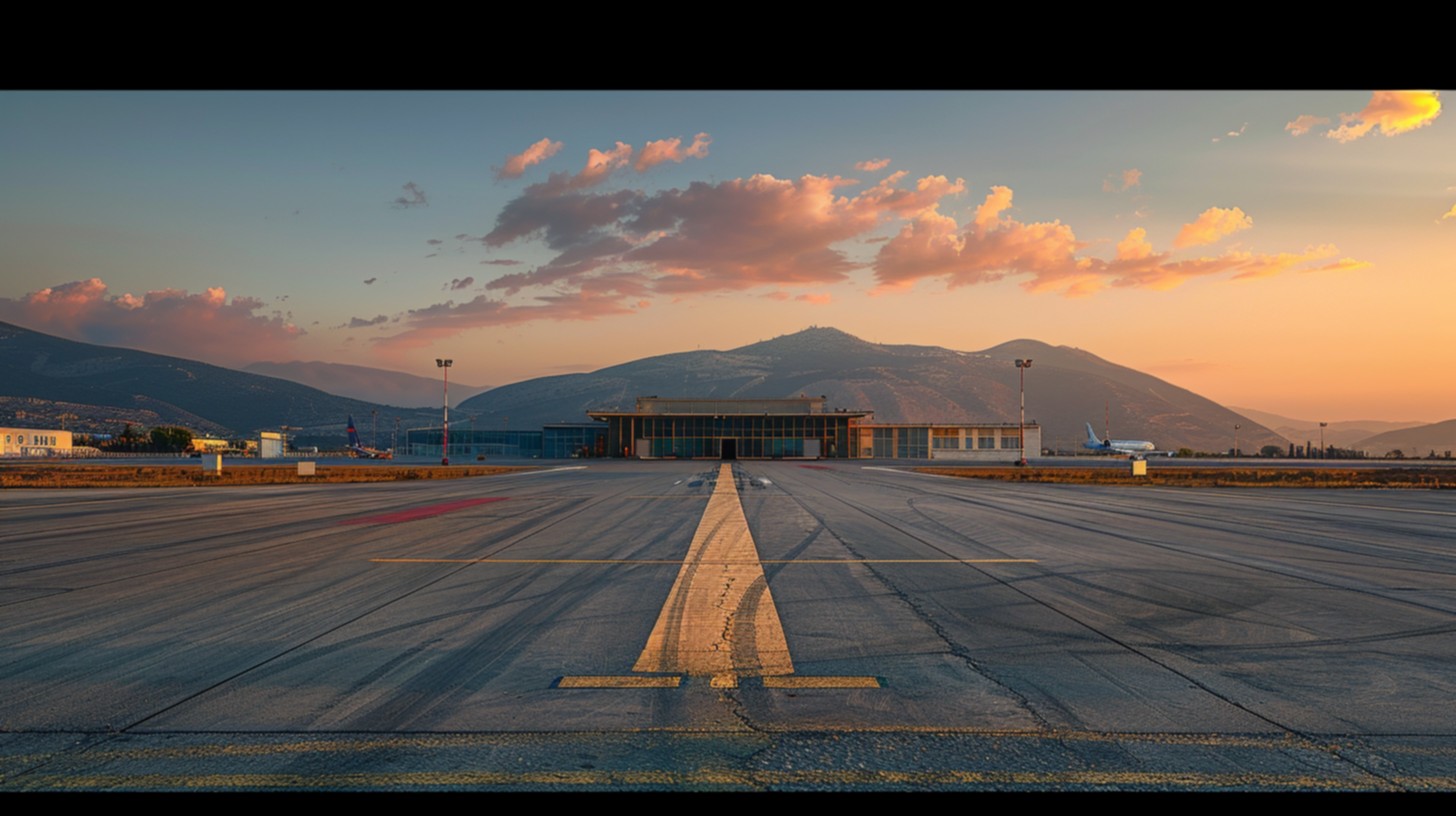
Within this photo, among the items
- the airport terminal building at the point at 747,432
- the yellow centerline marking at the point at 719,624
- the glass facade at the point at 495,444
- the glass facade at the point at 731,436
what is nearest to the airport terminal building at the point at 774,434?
the airport terminal building at the point at 747,432

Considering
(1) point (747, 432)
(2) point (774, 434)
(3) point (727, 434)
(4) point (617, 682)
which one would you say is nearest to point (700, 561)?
(4) point (617, 682)

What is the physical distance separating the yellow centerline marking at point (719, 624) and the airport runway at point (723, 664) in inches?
2.3

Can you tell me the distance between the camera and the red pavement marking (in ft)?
68.3

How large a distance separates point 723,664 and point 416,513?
60.8 feet

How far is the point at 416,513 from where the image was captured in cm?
2325

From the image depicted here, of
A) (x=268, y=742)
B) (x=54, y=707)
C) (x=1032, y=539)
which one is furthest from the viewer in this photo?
(x=1032, y=539)

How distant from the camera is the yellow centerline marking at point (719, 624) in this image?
282 inches

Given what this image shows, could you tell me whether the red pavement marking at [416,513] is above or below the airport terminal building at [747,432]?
below

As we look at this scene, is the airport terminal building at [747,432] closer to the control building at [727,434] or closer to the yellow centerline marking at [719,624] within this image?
the control building at [727,434]
